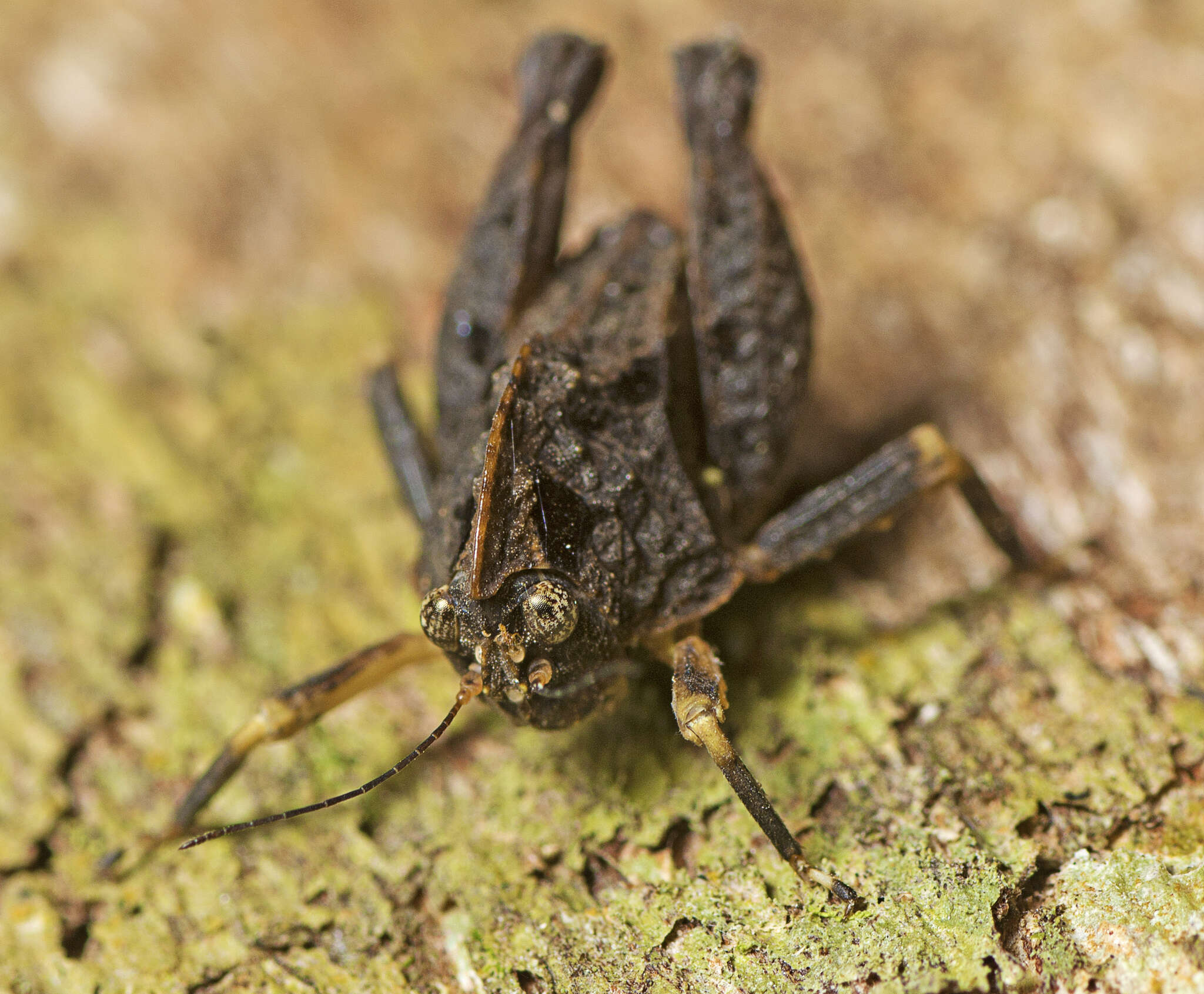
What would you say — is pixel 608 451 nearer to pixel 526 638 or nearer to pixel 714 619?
pixel 526 638

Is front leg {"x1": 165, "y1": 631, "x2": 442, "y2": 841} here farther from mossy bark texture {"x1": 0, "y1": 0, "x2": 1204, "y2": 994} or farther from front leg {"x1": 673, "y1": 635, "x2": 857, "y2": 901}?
front leg {"x1": 673, "y1": 635, "x2": 857, "y2": 901}

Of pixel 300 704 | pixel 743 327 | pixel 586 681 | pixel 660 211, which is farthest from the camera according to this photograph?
pixel 660 211

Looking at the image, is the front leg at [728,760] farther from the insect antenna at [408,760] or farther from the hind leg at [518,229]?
the hind leg at [518,229]

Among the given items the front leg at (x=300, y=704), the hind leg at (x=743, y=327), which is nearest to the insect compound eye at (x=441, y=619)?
the front leg at (x=300, y=704)

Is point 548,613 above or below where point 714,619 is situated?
above

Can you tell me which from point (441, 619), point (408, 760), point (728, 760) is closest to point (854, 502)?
point (728, 760)

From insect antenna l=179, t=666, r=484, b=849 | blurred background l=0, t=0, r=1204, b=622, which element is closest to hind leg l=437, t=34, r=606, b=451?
insect antenna l=179, t=666, r=484, b=849

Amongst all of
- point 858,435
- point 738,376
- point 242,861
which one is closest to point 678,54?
point 738,376
